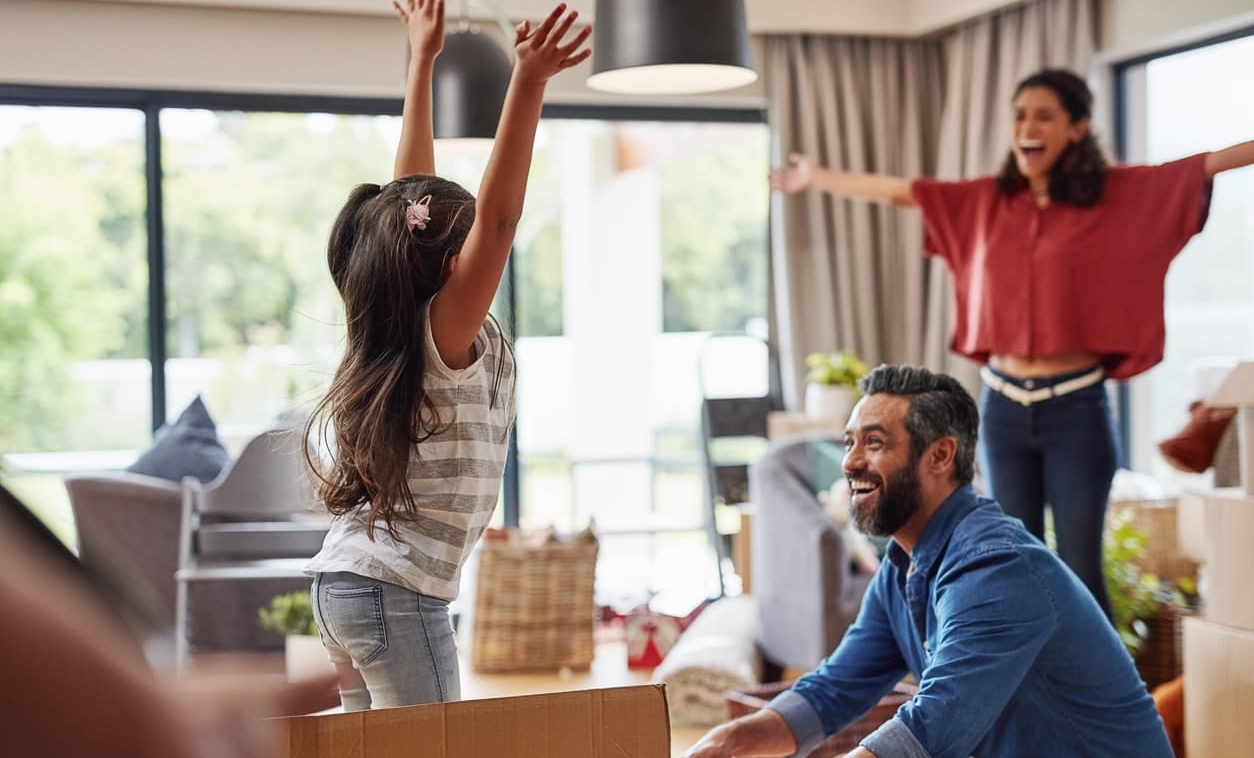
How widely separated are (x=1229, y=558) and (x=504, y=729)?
1.76 m

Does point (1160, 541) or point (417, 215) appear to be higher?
point (417, 215)

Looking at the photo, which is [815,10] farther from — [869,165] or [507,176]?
[507,176]

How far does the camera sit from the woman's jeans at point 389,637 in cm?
155

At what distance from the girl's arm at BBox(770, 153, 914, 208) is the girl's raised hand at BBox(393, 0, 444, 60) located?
64.9 inches

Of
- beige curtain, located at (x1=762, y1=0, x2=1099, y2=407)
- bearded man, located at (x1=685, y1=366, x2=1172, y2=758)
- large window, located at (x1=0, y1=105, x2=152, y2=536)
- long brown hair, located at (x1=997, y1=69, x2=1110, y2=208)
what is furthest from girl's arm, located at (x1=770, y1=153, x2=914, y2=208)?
large window, located at (x1=0, y1=105, x2=152, y2=536)

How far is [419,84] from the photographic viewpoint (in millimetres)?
1901

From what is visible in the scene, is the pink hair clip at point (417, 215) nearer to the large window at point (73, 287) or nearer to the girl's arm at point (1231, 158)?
the girl's arm at point (1231, 158)

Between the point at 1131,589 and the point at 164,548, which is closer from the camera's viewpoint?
the point at 1131,589

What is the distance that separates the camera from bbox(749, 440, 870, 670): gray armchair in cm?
385

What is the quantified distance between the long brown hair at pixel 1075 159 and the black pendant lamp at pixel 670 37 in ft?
3.66

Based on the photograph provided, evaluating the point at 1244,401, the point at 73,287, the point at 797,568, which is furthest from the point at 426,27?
the point at 73,287

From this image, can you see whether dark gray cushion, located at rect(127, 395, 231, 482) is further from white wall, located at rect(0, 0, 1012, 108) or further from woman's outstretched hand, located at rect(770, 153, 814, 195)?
woman's outstretched hand, located at rect(770, 153, 814, 195)

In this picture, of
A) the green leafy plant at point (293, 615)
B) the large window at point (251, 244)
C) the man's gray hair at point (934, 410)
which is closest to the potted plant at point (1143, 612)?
the man's gray hair at point (934, 410)

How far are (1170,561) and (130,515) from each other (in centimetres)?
334
